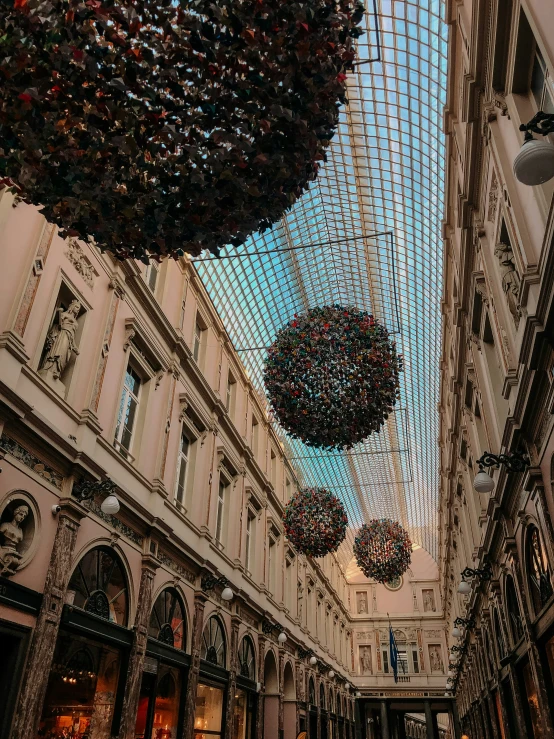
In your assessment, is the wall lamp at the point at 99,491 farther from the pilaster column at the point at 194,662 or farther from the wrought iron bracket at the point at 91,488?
the pilaster column at the point at 194,662

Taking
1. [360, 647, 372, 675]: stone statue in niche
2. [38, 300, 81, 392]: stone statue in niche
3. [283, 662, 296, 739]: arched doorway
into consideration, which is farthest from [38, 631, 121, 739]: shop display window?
[360, 647, 372, 675]: stone statue in niche

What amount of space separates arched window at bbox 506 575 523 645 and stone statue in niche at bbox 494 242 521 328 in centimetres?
656

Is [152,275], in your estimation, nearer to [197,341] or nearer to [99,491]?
[197,341]

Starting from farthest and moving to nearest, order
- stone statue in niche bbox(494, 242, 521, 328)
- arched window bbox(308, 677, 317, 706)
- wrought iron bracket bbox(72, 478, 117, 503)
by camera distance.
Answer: arched window bbox(308, 677, 317, 706) → wrought iron bracket bbox(72, 478, 117, 503) → stone statue in niche bbox(494, 242, 521, 328)

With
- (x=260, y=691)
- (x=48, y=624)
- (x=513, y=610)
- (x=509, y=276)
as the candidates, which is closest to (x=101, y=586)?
(x=48, y=624)

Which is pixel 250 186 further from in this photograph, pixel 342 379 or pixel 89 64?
pixel 342 379

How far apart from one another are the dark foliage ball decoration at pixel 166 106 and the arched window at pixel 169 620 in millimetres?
10468

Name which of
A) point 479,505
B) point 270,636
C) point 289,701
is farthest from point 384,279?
point 289,701

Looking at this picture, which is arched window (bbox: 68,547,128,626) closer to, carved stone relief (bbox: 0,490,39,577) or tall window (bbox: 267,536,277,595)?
carved stone relief (bbox: 0,490,39,577)

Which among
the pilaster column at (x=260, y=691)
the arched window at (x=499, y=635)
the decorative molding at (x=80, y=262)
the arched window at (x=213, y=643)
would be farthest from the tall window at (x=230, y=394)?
the arched window at (x=499, y=635)

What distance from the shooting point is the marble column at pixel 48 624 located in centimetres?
812

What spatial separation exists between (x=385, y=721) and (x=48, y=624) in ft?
147

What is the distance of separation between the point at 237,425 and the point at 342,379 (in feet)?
35.7

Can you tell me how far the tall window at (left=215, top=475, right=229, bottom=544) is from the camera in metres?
18.8
